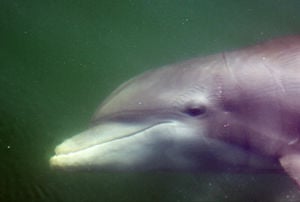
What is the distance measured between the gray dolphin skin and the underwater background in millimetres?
1802

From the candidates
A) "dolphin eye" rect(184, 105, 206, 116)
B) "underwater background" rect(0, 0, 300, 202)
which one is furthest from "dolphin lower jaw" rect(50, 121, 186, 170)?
"underwater background" rect(0, 0, 300, 202)

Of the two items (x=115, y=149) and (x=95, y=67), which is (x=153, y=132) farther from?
(x=95, y=67)

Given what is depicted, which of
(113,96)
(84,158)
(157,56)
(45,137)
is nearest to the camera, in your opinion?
(84,158)

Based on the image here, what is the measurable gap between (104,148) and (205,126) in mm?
1395

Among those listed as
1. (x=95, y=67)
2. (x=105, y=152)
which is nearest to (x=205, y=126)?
(x=105, y=152)

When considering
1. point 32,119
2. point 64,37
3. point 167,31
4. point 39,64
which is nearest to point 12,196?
point 32,119

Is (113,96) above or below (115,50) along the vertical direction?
below

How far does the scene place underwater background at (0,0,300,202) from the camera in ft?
25.6

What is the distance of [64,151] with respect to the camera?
592cm

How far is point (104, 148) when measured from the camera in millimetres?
5836

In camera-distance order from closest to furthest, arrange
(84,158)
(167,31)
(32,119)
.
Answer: (84,158) < (32,119) < (167,31)

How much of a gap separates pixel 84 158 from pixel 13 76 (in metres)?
7.05

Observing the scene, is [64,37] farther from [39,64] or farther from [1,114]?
[1,114]

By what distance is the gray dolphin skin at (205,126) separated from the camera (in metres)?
5.86
